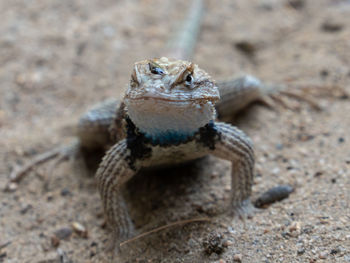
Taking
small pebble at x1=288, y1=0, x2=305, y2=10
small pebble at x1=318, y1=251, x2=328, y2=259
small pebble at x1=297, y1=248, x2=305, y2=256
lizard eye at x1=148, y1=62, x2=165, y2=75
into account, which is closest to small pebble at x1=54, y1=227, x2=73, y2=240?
lizard eye at x1=148, y1=62, x2=165, y2=75

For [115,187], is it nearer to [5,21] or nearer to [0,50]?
[0,50]

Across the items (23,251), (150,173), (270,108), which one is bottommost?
(23,251)

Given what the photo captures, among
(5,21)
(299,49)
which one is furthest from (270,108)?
(5,21)

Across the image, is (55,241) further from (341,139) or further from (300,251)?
(341,139)

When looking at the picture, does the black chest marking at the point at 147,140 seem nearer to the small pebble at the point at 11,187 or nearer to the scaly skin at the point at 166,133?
the scaly skin at the point at 166,133

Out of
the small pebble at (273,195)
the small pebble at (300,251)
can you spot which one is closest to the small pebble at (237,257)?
the small pebble at (300,251)

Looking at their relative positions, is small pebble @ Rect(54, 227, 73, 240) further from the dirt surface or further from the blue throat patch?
the blue throat patch

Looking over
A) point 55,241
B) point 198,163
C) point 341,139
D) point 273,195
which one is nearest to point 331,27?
point 341,139
